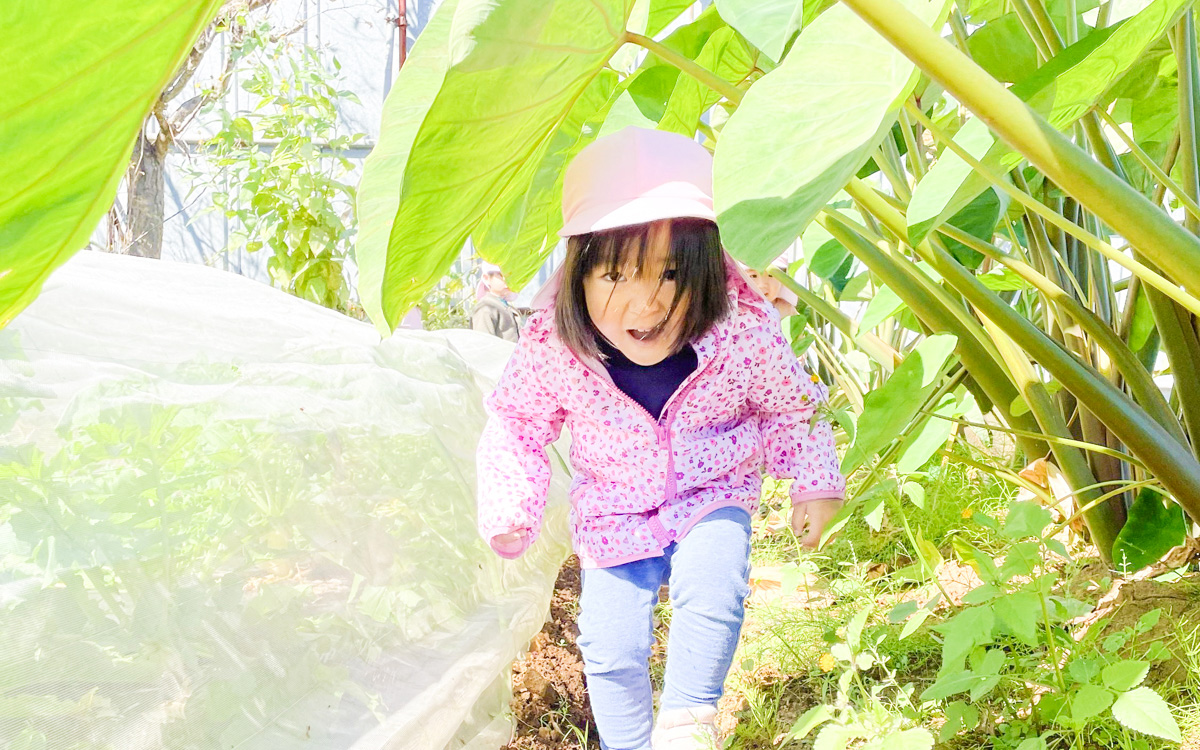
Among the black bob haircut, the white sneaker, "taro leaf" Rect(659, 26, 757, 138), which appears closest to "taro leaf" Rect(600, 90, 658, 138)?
"taro leaf" Rect(659, 26, 757, 138)

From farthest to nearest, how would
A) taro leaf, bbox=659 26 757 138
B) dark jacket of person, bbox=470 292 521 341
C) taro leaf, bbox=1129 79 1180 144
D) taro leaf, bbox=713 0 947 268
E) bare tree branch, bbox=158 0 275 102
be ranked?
dark jacket of person, bbox=470 292 521 341, bare tree branch, bbox=158 0 275 102, taro leaf, bbox=1129 79 1180 144, taro leaf, bbox=659 26 757 138, taro leaf, bbox=713 0 947 268

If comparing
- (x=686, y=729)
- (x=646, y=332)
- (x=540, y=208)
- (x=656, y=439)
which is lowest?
(x=686, y=729)

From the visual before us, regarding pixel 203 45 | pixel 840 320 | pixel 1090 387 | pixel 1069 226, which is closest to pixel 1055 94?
pixel 1069 226

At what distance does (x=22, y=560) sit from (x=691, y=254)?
63cm

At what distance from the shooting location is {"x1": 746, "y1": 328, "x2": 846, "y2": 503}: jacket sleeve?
1.09 metres

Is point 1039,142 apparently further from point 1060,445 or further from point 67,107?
point 1060,445

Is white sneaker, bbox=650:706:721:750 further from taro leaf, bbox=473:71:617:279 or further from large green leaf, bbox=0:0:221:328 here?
large green leaf, bbox=0:0:221:328

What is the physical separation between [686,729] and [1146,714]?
16.2 inches

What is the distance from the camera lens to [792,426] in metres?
1.13

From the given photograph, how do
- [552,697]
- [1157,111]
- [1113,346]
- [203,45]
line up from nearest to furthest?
[1113,346]
[1157,111]
[552,697]
[203,45]

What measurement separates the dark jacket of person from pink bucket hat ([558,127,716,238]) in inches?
111

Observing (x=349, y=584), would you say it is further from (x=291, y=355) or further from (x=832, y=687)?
(x=832, y=687)

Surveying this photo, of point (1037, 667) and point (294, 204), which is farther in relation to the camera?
point (294, 204)

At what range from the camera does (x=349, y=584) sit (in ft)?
3.27
